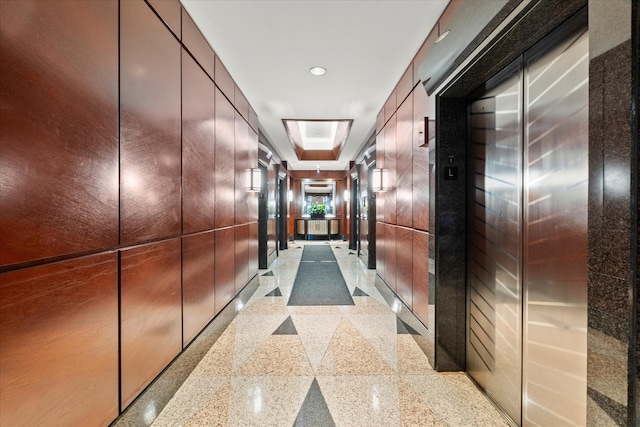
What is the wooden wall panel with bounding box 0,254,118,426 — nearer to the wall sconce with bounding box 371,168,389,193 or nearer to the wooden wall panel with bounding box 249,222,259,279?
the wooden wall panel with bounding box 249,222,259,279

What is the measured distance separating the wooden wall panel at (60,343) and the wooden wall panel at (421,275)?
2.59 m

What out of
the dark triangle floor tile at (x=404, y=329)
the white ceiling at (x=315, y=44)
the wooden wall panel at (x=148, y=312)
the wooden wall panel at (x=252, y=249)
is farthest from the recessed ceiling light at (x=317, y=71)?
the dark triangle floor tile at (x=404, y=329)

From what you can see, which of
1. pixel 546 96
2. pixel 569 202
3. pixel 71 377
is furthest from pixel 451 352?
pixel 71 377

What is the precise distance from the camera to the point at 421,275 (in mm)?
2965

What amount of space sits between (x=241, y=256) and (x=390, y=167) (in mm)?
2721

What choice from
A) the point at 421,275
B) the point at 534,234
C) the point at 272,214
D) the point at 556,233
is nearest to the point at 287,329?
the point at 421,275

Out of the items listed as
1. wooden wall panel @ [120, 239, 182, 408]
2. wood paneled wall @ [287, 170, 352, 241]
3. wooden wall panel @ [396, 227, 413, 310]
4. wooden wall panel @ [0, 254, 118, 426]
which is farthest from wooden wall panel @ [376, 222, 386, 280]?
wood paneled wall @ [287, 170, 352, 241]

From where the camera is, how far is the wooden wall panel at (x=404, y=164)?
329cm

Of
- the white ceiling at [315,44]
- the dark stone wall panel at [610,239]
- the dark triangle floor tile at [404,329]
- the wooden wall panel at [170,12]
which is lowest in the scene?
the dark triangle floor tile at [404,329]

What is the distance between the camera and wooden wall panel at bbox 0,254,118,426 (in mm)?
1014

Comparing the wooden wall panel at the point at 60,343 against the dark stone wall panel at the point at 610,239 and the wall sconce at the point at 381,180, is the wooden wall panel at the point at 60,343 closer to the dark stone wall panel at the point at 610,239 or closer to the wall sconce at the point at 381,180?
the dark stone wall panel at the point at 610,239

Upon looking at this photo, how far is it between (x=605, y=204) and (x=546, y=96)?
939 mm

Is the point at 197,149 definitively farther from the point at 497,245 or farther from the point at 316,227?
the point at 316,227

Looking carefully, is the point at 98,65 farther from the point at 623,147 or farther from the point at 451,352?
the point at 451,352
